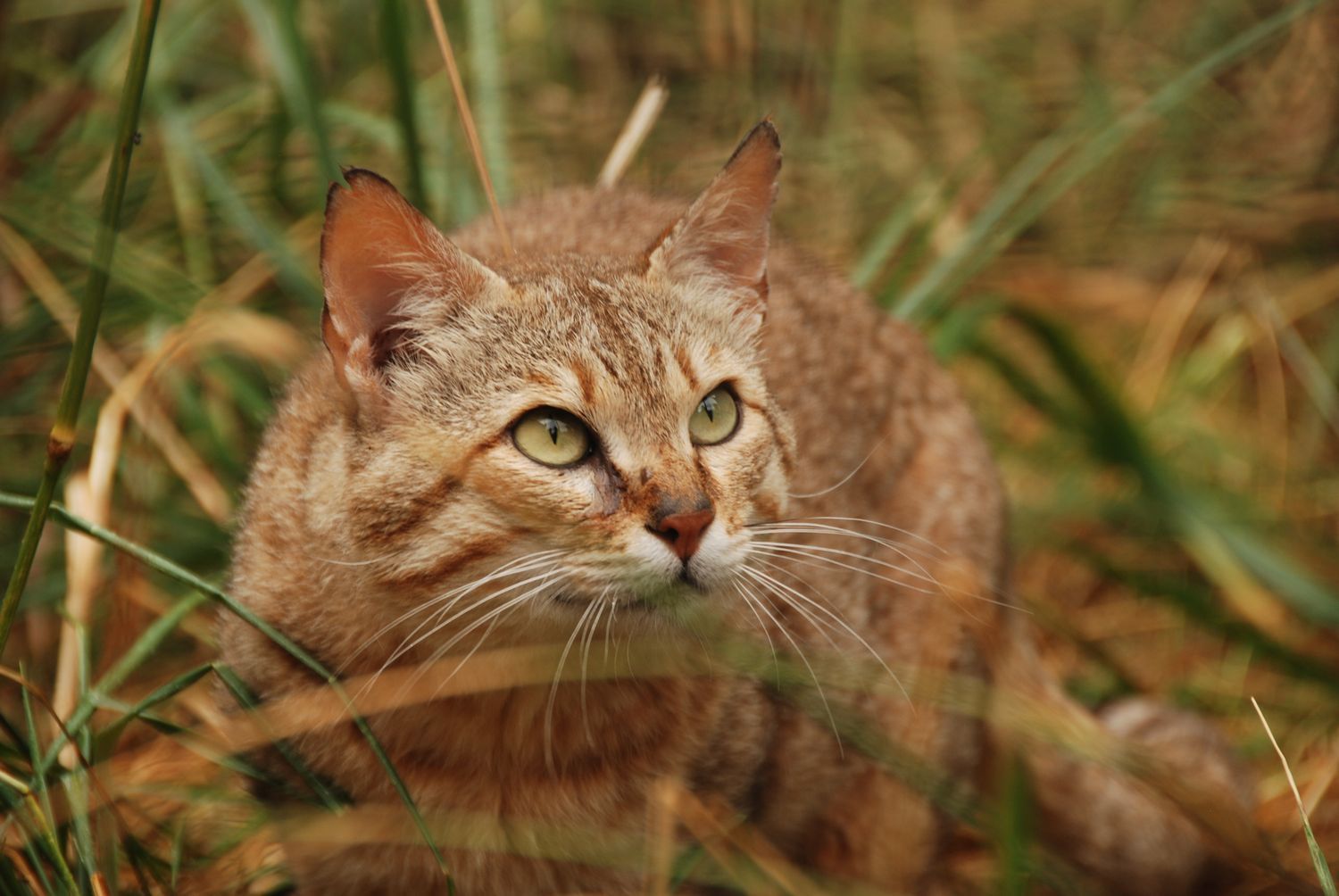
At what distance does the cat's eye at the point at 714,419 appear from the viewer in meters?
2.39

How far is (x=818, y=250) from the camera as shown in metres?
4.70

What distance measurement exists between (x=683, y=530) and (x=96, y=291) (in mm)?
968

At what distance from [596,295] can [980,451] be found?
1.41 metres

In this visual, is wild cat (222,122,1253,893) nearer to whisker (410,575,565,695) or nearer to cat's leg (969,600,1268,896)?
whisker (410,575,565,695)

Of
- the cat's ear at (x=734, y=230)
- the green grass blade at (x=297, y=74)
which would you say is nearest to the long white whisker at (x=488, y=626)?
the cat's ear at (x=734, y=230)

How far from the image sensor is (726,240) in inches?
103

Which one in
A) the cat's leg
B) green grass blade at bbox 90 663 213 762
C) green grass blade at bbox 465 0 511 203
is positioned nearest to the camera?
green grass blade at bbox 90 663 213 762

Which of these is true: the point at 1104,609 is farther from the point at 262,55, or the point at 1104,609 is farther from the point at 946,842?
the point at 262,55

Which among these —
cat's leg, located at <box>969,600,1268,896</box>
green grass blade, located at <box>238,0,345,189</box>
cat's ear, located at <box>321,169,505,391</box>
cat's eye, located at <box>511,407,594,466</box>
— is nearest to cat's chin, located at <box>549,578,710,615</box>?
cat's eye, located at <box>511,407,594,466</box>

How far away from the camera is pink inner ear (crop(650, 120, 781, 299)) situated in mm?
2475

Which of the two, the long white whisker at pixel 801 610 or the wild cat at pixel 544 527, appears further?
the long white whisker at pixel 801 610

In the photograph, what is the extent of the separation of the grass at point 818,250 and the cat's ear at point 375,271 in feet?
1.10

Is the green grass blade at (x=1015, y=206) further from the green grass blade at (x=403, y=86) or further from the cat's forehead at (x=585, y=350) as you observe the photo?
the cat's forehead at (x=585, y=350)

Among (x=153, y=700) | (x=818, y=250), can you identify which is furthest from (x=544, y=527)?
(x=818, y=250)
